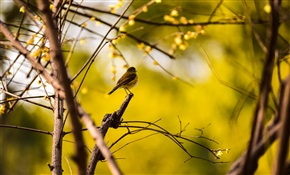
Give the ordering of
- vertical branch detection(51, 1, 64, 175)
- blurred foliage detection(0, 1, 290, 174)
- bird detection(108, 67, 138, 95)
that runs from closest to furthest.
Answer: vertical branch detection(51, 1, 64, 175)
bird detection(108, 67, 138, 95)
blurred foliage detection(0, 1, 290, 174)

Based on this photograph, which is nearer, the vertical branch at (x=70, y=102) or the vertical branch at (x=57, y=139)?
the vertical branch at (x=70, y=102)

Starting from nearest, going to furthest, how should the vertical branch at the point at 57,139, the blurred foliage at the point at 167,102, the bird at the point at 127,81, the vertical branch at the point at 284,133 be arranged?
1. the vertical branch at the point at 284,133
2. the vertical branch at the point at 57,139
3. the bird at the point at 127,81
4. the blurred foliage at the point at 167,102

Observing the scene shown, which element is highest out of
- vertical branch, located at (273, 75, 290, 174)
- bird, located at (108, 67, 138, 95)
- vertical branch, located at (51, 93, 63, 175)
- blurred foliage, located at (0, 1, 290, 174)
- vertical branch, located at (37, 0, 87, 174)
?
blurred foliage, located at (0, 1, 290, 174)

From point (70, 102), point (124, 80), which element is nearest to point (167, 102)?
point (124, 80)

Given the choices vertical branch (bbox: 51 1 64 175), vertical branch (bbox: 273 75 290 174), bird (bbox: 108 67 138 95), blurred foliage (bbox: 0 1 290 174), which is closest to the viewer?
vertical branch (bbox: 273 75 290 174)

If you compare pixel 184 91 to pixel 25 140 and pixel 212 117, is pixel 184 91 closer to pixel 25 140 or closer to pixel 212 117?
pixel 212 117

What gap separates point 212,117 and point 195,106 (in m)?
0.42

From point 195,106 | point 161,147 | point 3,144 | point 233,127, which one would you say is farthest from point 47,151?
point 233,127

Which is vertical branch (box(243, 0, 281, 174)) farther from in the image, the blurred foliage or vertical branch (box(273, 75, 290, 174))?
the blurred foliage

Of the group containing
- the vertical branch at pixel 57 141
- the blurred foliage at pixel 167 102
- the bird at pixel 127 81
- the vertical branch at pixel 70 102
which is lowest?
the vertical branch at pixel 70 102

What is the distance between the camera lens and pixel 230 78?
9.84 m

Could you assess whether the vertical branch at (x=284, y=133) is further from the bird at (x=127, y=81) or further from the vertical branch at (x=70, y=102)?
the bird at (x=127, y=81)

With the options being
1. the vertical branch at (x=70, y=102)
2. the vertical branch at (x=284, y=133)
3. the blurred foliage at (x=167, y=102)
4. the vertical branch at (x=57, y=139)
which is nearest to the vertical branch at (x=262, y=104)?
the vertical branch at (x=284, y=133)

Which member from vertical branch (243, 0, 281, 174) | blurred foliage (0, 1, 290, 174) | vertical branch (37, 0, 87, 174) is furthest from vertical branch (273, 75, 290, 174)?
blurred foliage (0, 1, 290, 174)
